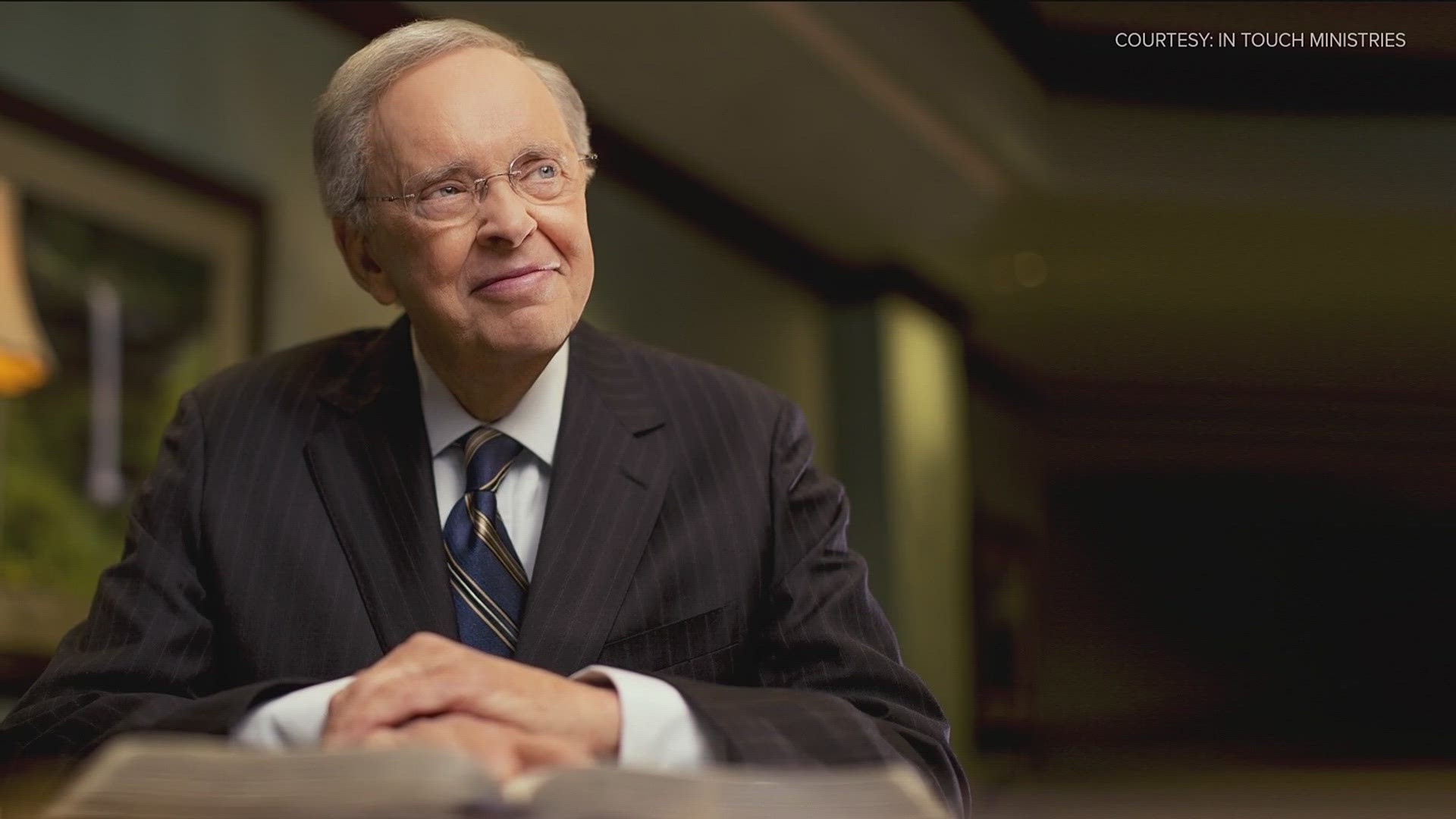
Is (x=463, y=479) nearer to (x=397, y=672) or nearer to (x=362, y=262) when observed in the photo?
(x=362, y=262)

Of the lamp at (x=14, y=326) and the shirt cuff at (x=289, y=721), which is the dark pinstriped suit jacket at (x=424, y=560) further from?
the lamp at (x=14, y=326)

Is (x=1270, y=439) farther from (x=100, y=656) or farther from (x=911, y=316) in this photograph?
(x=100, y=656)

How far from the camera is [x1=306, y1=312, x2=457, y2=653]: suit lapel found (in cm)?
137

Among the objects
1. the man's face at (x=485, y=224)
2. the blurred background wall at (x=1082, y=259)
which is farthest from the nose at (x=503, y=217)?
the blurred background wall at (x=1082, y=259)

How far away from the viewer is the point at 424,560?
1.39 meters

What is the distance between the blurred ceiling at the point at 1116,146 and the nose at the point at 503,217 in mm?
2084

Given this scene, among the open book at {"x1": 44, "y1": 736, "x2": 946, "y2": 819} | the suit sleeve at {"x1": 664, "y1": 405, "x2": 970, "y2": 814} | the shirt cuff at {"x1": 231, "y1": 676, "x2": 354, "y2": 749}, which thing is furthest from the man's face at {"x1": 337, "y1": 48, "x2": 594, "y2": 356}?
the open book at {"x1": 44, "y1": 736, "x2": 946, "y2": 819}

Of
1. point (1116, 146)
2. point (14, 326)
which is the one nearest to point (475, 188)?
point (14, 326)

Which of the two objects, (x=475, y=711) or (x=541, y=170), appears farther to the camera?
(x=541, y=170)

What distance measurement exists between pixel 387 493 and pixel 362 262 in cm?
33

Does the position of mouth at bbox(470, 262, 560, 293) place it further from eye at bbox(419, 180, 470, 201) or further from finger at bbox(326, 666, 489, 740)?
finger at bbox(326, 666, 489, 740)

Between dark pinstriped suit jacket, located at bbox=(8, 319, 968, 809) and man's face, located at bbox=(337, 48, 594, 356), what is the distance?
128 millimetres

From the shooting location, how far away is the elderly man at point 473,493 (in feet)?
4.43

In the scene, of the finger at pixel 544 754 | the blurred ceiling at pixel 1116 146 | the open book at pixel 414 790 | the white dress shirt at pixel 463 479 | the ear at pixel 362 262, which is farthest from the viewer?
the blurred ceiling at pixel 1116 146
